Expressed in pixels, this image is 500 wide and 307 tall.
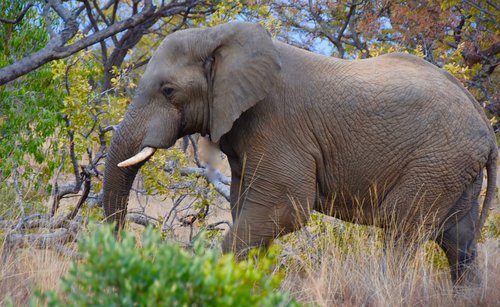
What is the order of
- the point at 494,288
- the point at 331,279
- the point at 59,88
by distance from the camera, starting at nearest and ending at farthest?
the point at 331,279, the point at 494,288, the point at 59,88

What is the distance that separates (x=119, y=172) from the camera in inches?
245

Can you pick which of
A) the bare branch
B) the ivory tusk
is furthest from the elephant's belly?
the bare branch

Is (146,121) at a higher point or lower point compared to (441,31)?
lower

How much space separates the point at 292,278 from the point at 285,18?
33.9 ft

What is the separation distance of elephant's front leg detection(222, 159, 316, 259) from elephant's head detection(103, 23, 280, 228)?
1.69 feet

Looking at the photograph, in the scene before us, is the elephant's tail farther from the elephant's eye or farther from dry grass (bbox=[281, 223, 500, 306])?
the elephant's eye

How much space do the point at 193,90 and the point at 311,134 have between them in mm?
1003

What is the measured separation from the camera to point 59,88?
8.55 meters

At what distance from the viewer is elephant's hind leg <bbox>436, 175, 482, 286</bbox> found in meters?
6.48

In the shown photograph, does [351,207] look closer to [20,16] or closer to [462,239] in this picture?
[462,239]

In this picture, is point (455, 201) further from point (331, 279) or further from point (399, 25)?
point (399, 25)

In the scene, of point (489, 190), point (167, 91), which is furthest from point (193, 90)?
point (489, 190)

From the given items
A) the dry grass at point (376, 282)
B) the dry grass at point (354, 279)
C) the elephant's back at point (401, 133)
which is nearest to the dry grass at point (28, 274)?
the dry grass at point (354, 279)

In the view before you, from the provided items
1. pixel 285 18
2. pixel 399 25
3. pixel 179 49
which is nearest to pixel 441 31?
pixel 399 25
